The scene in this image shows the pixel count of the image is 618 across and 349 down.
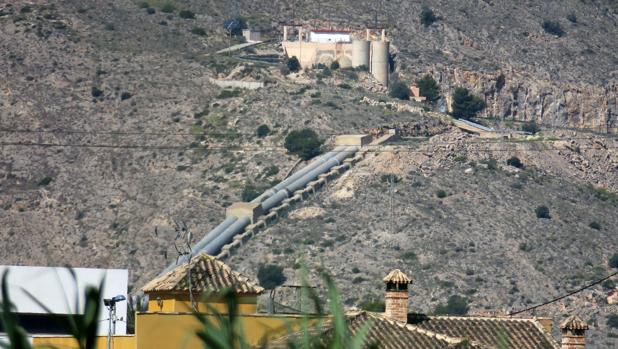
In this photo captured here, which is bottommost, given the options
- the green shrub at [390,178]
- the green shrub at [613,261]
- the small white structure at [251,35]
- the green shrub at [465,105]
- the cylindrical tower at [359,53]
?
the green shrub at [613,261]

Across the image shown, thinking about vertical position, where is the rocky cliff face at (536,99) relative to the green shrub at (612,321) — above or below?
above

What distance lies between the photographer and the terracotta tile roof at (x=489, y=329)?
37438 millimetres

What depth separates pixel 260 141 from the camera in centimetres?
13512

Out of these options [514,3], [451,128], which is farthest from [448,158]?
[514,3]

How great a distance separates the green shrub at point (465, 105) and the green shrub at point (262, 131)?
56.3ft

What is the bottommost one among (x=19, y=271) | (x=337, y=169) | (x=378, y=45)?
(x=19, y=271)

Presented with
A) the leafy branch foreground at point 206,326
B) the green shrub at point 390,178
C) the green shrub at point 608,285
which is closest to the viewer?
the leafy branch foreground at point 206,326

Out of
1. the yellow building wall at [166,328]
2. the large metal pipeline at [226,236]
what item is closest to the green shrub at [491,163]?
the large metal pipeline at [226,236]

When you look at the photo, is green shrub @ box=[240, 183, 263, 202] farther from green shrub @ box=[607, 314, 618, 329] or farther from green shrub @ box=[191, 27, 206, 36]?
green shrub @ box=[191, 27, 206, 36]

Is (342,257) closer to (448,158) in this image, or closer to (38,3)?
(448,158)

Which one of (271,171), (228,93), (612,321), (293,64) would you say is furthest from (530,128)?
(612,321)

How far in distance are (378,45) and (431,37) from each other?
58.2 ft

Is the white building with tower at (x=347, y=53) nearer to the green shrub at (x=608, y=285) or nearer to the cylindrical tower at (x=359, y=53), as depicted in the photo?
the cylindrical tower at (x=359, y=53)

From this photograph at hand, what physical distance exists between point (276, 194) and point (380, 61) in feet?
93.5
